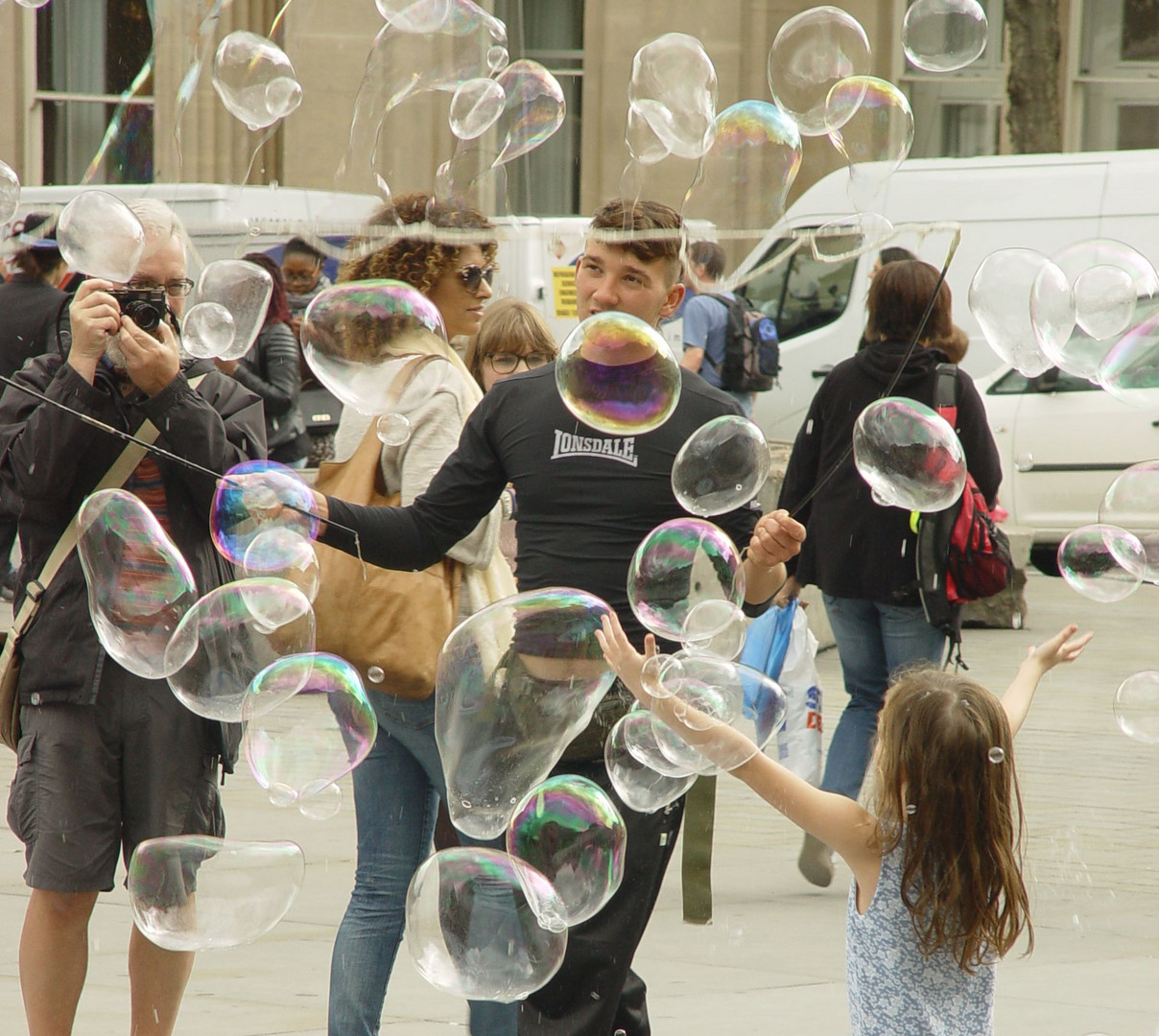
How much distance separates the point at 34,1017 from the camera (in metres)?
3.37

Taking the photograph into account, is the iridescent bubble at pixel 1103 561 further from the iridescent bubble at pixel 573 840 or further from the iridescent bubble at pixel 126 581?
the iridescent bubble at pixel 126 581

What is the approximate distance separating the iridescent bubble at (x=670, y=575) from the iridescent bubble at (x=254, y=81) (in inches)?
88.0

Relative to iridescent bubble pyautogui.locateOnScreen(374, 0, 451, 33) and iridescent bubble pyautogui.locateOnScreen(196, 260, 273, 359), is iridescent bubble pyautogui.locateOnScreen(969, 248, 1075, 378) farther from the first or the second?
iridescent bubble pyautogui.locateOnScreen(196, 260, 273, 359)

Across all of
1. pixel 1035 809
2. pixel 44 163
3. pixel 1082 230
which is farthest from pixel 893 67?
pixel 1035 809

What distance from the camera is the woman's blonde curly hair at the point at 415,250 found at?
3.82 meters

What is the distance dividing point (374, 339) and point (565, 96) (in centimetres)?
1311

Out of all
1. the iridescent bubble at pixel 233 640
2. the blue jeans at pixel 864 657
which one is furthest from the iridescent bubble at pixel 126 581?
the blue jeans at pixel 864 657

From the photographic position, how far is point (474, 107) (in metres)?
4.69

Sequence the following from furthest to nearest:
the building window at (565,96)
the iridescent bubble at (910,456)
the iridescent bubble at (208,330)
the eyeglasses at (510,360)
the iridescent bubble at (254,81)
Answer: the building window at (565,96)
the iridescent bubble at (254,81)
the eyeglasses at (510,360)
the iridescent bubble at (208,330)
the iridescent bubble at (910,456)

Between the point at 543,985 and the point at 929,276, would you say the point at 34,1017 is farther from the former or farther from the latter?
the point at 929,276

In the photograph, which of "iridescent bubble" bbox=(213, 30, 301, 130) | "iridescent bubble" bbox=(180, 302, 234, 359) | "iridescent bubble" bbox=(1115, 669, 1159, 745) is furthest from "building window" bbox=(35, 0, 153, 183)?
"iridescent bubble" bbox=(1115, 669, 1159, 745)

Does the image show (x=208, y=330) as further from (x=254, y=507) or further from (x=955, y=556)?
(x=955, y=556)

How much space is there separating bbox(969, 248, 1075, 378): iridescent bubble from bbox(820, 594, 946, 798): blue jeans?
45.4 inches

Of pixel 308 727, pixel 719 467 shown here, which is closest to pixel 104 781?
pixel 308 727
